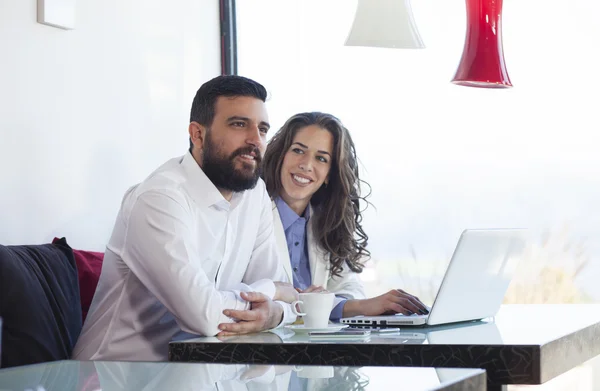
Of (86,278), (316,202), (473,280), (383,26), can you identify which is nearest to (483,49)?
(383,26)

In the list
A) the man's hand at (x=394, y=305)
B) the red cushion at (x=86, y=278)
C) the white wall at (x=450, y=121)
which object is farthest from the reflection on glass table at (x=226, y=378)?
the white wall at (x=450, y=121)

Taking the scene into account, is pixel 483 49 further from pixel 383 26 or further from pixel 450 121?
pixel 450 121

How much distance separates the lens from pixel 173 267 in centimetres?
199

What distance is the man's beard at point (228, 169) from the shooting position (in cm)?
237

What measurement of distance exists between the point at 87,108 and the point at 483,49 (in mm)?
1367

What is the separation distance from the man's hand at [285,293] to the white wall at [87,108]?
A: 846 millimetres

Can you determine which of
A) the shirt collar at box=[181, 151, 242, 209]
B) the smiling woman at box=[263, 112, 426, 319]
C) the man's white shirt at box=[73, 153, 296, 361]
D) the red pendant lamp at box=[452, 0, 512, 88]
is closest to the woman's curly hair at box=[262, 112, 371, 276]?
the smiling woman at box=[263, 112, 426, 319]

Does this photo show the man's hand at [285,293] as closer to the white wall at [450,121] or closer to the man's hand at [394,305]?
the man's hand at [394,305]

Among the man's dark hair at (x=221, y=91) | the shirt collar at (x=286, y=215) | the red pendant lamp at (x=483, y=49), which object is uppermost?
the red pendant lamp at (x=483, y=49)

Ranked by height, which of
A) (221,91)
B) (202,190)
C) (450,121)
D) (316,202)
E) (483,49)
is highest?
(483,49)

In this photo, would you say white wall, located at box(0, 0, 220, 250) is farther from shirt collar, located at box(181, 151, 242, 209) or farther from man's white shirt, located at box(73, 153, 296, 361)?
shirt collar, located at box(181, 151, 242, 209)

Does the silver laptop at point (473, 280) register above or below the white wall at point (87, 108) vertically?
below

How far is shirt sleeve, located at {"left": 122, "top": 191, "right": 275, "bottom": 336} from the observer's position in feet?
6.32

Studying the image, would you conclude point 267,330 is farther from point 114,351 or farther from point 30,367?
point 30,367
